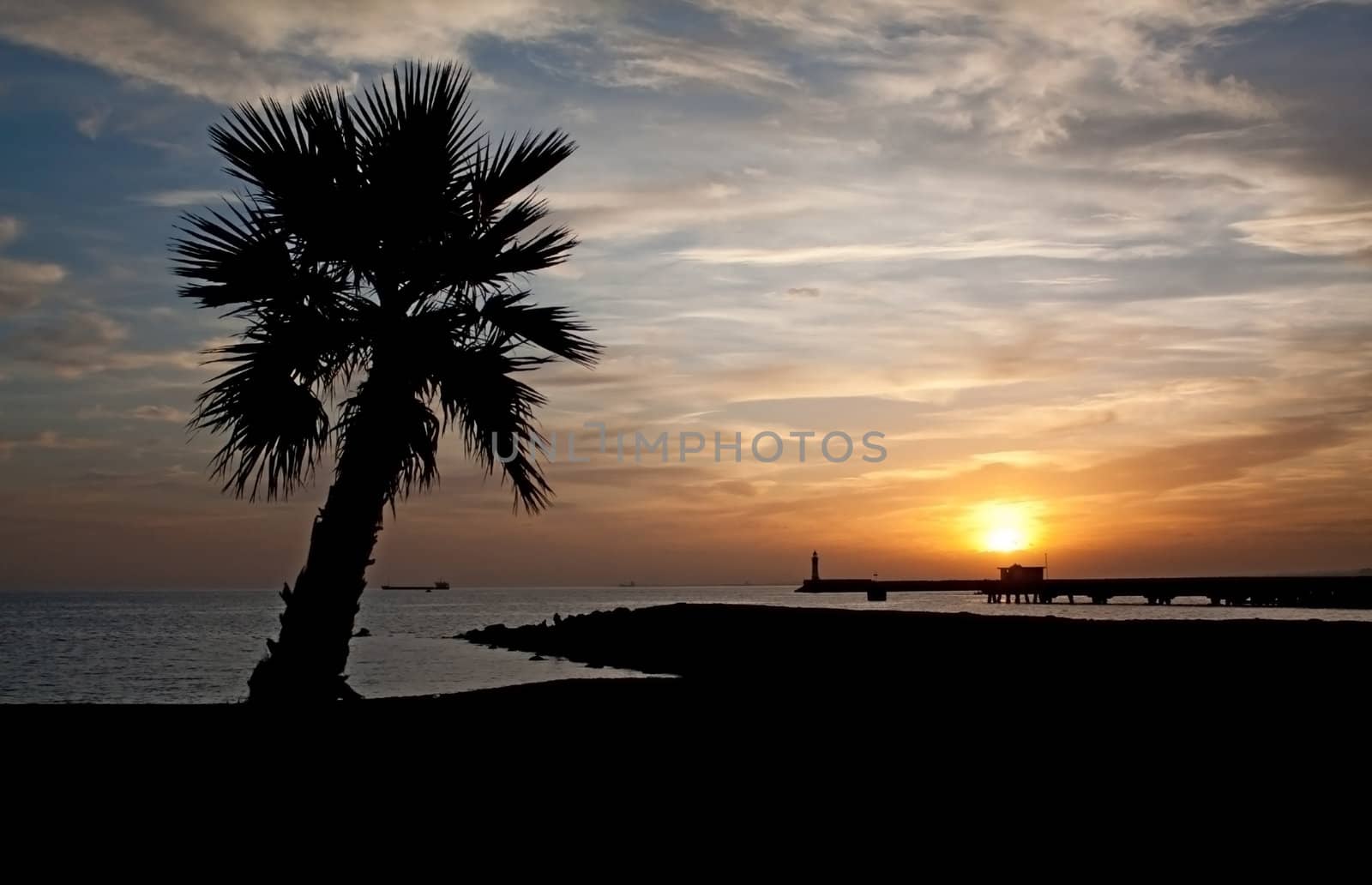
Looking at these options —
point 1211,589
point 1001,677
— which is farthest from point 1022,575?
point 1001,677

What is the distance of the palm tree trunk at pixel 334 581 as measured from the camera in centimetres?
935

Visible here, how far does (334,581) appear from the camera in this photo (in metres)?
9.45

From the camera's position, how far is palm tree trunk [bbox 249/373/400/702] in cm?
935

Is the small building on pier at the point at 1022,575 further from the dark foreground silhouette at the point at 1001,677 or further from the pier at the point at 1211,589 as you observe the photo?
the dark foreground silhouette at the point at 1001,677

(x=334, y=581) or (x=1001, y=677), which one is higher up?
(x=334, y=581)

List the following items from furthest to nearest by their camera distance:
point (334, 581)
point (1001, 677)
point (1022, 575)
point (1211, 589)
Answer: point (1022, 575) < point (1211, 589) < point (1001, 677) < point (334, 581)

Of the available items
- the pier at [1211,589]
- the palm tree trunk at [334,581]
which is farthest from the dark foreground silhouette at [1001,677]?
the pier at [1211,589]

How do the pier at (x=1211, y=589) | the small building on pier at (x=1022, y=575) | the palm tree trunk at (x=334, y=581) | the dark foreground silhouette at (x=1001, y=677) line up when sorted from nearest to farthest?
1. the palm tree trunk at (x=334, y=581)
2. the dark foreground silhouette at (x=1001, y=677)
3. the pier at (x=1211, y=589)
4. the small building on pier at (x=1022, y=575)

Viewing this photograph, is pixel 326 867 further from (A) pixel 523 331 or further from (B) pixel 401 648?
(B) pixel 401 648

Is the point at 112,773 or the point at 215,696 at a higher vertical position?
the point at 112,773

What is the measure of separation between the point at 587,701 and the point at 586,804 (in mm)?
4653

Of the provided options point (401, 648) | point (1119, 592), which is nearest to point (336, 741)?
point (401, 648)

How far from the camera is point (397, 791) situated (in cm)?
793

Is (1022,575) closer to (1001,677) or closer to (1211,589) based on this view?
(1211,589)
